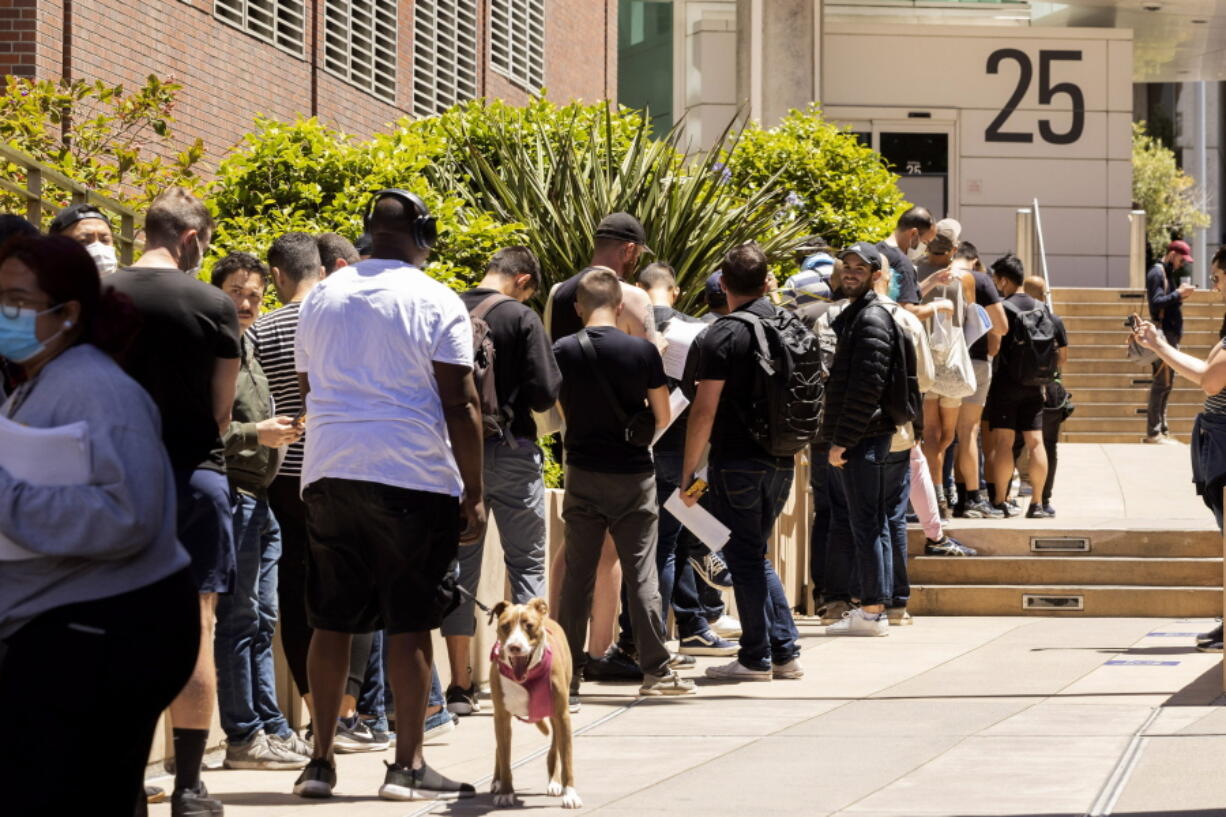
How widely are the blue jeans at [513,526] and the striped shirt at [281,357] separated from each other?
1.01 meters

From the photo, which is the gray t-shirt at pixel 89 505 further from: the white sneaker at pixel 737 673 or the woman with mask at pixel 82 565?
the white sneaker at pixel 737 673

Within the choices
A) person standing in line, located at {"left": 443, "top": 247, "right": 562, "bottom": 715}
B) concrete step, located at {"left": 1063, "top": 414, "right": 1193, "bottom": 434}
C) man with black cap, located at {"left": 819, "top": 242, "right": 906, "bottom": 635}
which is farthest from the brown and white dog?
concrete step, located at {"left": 1063, "top": 414, "right": 1193, "bottom": 434}

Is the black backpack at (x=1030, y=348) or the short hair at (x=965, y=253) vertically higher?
the short hair at (x=965, y=253)

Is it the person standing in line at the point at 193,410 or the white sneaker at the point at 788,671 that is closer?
the person standing in line at the point at 193,410

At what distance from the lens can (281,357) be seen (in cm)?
772

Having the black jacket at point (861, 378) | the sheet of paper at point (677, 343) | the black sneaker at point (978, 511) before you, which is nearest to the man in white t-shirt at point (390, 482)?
the sheet of paper at point (677, 343)

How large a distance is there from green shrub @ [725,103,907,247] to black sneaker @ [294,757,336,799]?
1407 cm

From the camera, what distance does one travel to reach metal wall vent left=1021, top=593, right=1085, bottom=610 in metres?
13.2

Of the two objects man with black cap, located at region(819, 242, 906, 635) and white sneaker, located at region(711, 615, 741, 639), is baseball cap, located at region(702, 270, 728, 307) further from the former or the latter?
white sneaker, located at region(711, 615, 741, 639)

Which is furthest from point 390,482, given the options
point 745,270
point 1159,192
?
point 1159,192

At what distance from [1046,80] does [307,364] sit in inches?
1072

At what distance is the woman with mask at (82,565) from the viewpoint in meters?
4.01

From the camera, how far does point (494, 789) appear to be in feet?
21.7

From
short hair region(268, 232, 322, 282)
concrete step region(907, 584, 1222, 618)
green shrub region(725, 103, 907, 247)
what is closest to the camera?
short hair region(268, 232, 322, 282)
